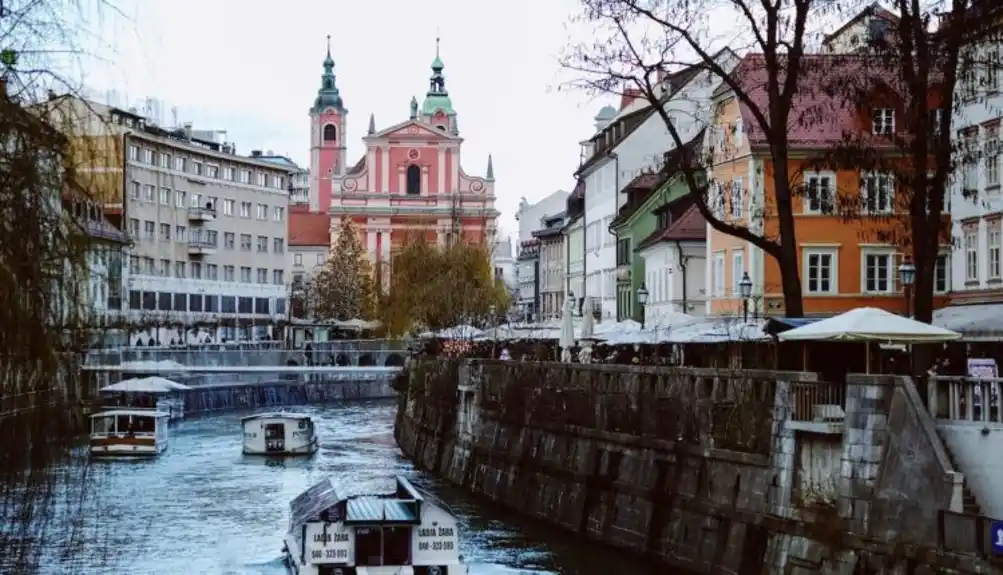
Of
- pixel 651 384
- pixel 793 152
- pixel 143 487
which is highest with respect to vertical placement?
pixel 793 152

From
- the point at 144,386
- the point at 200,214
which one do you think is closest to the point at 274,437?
the point at 144,386

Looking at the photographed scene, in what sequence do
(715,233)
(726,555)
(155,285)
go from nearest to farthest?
(726,555) → (715,233) → (155,285)

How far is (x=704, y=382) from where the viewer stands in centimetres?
3294

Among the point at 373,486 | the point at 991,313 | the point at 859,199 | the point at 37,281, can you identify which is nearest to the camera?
the point at 37,281

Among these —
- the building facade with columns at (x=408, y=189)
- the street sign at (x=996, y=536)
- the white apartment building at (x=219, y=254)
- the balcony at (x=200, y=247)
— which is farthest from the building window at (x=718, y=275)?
the building facade with columns at (x=408, y=189)

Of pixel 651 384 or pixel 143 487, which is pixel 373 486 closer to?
pixel 143 487

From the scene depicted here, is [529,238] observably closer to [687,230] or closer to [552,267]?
[552,267]

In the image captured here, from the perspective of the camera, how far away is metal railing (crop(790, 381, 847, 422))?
27.1 meters

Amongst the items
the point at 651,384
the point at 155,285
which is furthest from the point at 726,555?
the point at 155,285

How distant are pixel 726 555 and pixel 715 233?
28171 mm

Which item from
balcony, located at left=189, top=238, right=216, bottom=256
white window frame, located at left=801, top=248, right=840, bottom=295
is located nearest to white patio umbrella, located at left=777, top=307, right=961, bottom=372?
white window frame, located at left=801, top=248, right=840, bottom=295

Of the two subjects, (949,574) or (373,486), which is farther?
(373,486)

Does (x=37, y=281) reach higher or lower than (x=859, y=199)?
lower

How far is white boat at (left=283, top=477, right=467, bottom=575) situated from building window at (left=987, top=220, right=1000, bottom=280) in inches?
718
